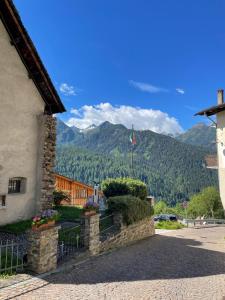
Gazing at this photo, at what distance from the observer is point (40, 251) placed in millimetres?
9555

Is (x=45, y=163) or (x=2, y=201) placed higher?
(x=45, y=163)

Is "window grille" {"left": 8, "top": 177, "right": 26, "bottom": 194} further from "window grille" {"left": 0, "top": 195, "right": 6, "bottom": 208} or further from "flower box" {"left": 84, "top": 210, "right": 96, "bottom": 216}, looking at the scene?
"flower box" {"left": 84, "top": 210, "right": 96, "bottom": 216}

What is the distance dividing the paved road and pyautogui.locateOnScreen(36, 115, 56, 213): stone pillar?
502 centimetres

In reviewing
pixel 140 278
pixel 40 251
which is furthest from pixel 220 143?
pixel 40 251

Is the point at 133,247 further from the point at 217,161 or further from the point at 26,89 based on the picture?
the point at 217,161

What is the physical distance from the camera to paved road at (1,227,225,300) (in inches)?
343

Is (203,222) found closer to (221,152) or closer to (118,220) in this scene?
(221,152)

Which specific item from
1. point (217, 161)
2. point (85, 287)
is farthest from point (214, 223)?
point (85, 287)

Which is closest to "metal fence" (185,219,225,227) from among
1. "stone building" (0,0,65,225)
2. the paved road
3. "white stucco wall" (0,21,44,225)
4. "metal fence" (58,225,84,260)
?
the paved road

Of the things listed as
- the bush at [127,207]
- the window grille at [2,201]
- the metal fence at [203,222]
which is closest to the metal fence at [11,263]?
the window grille at [2,201]

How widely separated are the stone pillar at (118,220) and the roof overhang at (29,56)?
22.6 feet

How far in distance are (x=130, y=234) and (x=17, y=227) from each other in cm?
554

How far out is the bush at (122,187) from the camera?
2011 centimetres

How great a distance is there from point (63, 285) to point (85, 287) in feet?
2.01
